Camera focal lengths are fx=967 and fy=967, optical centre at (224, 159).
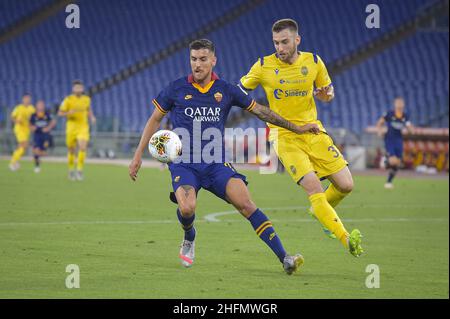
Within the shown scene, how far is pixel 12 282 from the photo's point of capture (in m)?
8.20

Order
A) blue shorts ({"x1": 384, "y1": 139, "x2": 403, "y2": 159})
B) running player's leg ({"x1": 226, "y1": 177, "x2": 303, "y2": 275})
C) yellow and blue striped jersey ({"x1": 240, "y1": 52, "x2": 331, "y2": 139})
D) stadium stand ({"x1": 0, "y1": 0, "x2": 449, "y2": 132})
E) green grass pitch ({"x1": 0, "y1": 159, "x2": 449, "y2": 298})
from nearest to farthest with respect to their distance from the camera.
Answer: green grass pitch ({"x1": 0, "y1": 159, "x2": 449, "y2": 298}) → running player's leg ({"x1": 226, "y1": 177, "x2": 303, "y2": 275}) → yellow and blue striped jersey ({"x1": 240, "y1": 52, "x2": 331, "y2": 139}) → blue shorts ({"x1": 384, "y1": 139, "x2": 403, "y2": 159}) → stadium stand ({"x1": 0, "y1": 0, "x2": 449, "y2": 132})

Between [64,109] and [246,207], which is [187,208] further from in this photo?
[64,109]

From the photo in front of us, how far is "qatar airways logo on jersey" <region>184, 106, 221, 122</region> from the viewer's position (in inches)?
356

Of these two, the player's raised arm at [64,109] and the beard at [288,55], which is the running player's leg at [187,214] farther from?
the player's raised arm at [64,109]

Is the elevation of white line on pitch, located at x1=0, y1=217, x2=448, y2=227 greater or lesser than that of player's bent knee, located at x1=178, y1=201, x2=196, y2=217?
lesser

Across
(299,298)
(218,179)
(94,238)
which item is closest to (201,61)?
(218,179)

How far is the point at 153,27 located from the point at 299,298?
32.6m

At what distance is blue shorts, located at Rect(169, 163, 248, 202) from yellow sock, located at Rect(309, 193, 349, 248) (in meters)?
1.01

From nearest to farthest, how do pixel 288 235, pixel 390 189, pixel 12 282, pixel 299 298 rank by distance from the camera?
pixel 299 298 → pixel 12 282 → pixel 288 235 → pixel 390 189

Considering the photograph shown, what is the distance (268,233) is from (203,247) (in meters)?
2.11

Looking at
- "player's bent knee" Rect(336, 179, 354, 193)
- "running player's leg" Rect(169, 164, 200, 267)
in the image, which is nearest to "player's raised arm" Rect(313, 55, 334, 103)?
"player's bent knee" Rect(336, 179, 354, 193)

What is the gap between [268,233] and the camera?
907cm

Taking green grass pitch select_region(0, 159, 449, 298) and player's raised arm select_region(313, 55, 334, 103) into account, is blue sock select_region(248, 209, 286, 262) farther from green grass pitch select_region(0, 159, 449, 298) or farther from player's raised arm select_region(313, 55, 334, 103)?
player's raised arm select_region(313, 55, 334, 103)

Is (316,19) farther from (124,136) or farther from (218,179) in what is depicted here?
(218,179)
